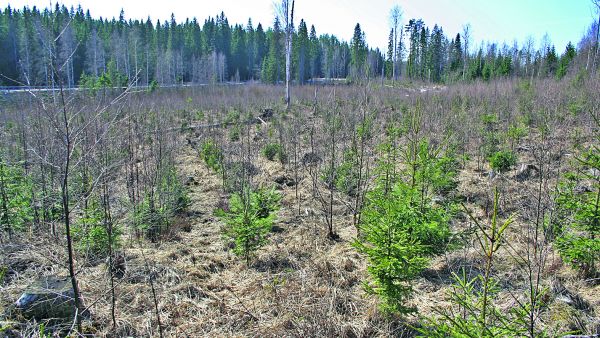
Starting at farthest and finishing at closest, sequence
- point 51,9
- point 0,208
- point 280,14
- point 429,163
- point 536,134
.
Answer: point 280,14 → point 536,134 → point 0,208 → point 429,163 → point 51,9

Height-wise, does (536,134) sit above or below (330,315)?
above

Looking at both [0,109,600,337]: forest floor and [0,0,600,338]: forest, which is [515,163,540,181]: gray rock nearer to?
[0,0,600,338]: forest

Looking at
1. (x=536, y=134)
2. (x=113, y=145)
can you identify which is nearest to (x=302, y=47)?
(x=536, y=134)

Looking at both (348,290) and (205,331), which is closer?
(205,331)

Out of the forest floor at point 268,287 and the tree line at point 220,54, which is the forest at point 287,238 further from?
the tree line at point 220,54

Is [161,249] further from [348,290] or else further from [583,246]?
[583,246]

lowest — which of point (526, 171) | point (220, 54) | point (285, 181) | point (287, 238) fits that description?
point (287, 238)

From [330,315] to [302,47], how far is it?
53.3 m

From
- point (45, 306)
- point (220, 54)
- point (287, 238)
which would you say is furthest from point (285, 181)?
point (220, 54)

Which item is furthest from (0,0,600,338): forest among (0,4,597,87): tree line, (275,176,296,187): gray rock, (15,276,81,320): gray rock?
(0,4,597,87): tree line

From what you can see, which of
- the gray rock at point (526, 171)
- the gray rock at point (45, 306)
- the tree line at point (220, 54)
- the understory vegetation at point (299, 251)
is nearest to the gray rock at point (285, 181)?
the understory vegetation at point (299, 251)

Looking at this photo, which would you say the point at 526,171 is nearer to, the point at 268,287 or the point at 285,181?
the point at 285,181

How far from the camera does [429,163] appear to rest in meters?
6.30

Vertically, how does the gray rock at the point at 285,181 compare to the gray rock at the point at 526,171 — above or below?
below
